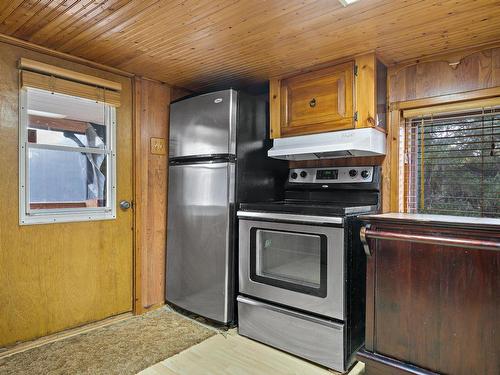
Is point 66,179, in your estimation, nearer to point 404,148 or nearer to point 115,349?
point 115,349

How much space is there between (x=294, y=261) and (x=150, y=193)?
4.61ft

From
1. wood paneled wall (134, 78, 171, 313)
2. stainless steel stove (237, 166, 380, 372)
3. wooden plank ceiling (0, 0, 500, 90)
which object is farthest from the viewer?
wood paneled wall (134, 78, 171, 313)

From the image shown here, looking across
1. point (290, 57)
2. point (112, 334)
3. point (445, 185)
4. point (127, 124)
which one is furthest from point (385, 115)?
point (112, 334)

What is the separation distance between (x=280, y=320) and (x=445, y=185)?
146 centimetres

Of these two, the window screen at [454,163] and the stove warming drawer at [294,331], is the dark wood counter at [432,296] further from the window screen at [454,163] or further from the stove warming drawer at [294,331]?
the window screen at [454,163]

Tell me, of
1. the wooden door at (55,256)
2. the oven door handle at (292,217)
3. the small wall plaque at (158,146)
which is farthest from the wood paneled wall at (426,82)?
the wooden door at (55,256)

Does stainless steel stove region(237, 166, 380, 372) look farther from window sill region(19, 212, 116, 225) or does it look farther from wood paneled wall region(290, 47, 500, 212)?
window sill region(19, 212, 116, 225)

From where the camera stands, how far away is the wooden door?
209cm

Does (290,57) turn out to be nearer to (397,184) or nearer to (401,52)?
(401,52)

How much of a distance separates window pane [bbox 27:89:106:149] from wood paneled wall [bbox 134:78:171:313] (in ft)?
1.08

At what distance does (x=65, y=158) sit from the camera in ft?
7.68

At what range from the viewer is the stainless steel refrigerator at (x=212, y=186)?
8.09 ft

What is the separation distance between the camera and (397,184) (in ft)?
7.78

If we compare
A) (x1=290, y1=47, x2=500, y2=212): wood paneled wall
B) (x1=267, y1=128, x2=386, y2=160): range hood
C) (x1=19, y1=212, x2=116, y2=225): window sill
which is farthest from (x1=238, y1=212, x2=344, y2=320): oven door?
(x1=19, y1=212, x2=116, y2=225): window sill
